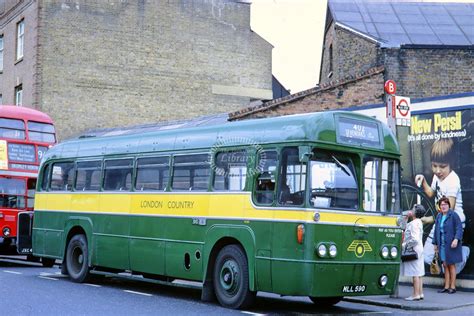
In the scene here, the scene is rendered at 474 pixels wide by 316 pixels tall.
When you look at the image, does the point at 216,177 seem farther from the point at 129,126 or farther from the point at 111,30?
the point at 111,30

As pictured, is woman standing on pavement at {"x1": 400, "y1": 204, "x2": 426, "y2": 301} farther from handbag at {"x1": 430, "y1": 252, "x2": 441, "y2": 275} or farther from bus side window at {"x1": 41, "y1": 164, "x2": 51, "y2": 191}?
bus side window at {"x1": 41, "y1": 164, "x2": 51, "y2": 191}

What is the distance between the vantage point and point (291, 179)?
11.6 metres

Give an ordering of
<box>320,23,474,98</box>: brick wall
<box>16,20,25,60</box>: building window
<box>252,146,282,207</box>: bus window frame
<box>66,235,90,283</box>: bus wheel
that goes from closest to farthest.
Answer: <box>252,146,282,207</box>: bus window frame → <box>66,235,90,283</box>: bus wheel → <box>320,23,474,98</box>: brick wall → <box>16,20,25,60</box>: building window

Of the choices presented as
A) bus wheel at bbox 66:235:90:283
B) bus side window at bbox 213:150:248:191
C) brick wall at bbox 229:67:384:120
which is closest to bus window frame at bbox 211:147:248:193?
bus side window at bbox 213:150:248:191

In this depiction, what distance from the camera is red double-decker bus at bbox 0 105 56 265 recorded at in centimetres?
2066

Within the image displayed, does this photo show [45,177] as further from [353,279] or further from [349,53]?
[349,53]

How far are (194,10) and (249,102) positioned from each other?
17.6 feet

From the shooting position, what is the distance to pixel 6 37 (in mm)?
39188

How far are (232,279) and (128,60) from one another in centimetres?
2573

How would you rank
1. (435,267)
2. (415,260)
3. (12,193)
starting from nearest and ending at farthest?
(415,260), (435,267), (12,193)

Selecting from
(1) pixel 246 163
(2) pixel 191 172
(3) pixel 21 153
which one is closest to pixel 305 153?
(1) pixel 246 163

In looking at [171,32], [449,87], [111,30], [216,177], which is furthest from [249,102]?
[216,177]

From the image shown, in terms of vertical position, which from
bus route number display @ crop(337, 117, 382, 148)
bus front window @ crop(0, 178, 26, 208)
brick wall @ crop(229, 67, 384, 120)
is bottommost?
bus front window @ crop(0, 178, 26, 208)

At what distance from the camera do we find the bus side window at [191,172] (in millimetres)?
13250
